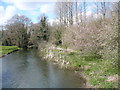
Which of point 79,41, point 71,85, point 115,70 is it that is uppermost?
point 79,41

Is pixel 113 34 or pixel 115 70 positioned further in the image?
pixel 115 70

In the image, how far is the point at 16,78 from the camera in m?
11.0

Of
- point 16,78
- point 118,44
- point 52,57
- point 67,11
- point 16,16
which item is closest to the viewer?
point 118,44

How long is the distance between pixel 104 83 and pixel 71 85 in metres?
2.04

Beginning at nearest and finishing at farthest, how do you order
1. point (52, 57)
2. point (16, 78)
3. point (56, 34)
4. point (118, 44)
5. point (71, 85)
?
point (118, 44), point (71, 85), point (16, 78), point (52, 57), point (56, 34)

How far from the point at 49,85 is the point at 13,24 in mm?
32484

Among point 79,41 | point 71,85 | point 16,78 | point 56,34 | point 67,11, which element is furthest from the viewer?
point 67,11

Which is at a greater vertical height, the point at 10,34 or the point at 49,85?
the point at 10,34

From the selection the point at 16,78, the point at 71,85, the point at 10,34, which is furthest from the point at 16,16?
the point at 71,85

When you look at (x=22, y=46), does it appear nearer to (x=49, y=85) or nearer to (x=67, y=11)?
(x=67, y=11)

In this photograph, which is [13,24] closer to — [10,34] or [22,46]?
[10,34]

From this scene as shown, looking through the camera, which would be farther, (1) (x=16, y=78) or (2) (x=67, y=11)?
(2) (x=67, y=11)

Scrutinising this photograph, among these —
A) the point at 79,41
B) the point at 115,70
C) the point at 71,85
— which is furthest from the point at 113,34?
the point at 79,41

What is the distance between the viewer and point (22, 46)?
38812mm
